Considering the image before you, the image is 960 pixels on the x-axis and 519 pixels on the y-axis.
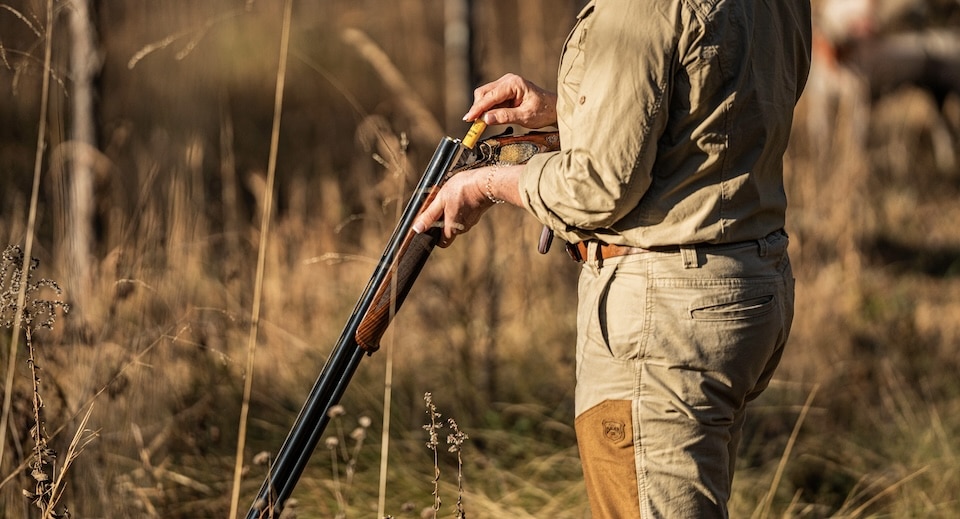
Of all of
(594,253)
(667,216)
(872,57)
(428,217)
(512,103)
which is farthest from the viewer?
(872,57)

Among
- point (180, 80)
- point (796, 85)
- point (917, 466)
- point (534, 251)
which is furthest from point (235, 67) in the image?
point (796, 85)

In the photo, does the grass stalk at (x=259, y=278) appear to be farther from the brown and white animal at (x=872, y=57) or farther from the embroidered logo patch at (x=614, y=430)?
the brown and white animal at (x=872, y=57)

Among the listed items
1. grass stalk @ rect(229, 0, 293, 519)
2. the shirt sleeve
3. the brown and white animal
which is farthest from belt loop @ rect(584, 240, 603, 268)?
the brown and white animal

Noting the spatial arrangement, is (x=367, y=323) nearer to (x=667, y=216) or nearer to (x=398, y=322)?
(x=667, y=216)

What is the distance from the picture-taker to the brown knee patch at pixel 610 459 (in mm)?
2012

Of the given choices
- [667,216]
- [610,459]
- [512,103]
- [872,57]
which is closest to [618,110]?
[667,216]

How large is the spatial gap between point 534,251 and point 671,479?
118 inches

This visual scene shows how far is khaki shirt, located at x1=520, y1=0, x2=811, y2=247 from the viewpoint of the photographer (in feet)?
6.09

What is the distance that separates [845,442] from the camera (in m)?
4.16

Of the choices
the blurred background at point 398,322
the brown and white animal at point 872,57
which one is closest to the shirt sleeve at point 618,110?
the blurred background at point 398,322

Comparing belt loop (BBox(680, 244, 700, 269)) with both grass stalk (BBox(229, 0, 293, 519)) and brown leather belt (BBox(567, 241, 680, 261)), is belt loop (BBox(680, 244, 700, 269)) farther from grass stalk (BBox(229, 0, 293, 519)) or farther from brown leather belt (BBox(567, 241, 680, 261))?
grass stalk (BBox(229, 0, 293, 519))

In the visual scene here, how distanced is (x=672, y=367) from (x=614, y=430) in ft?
0.55

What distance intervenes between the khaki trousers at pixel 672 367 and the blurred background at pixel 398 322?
480mm

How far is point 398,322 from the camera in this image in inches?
191
